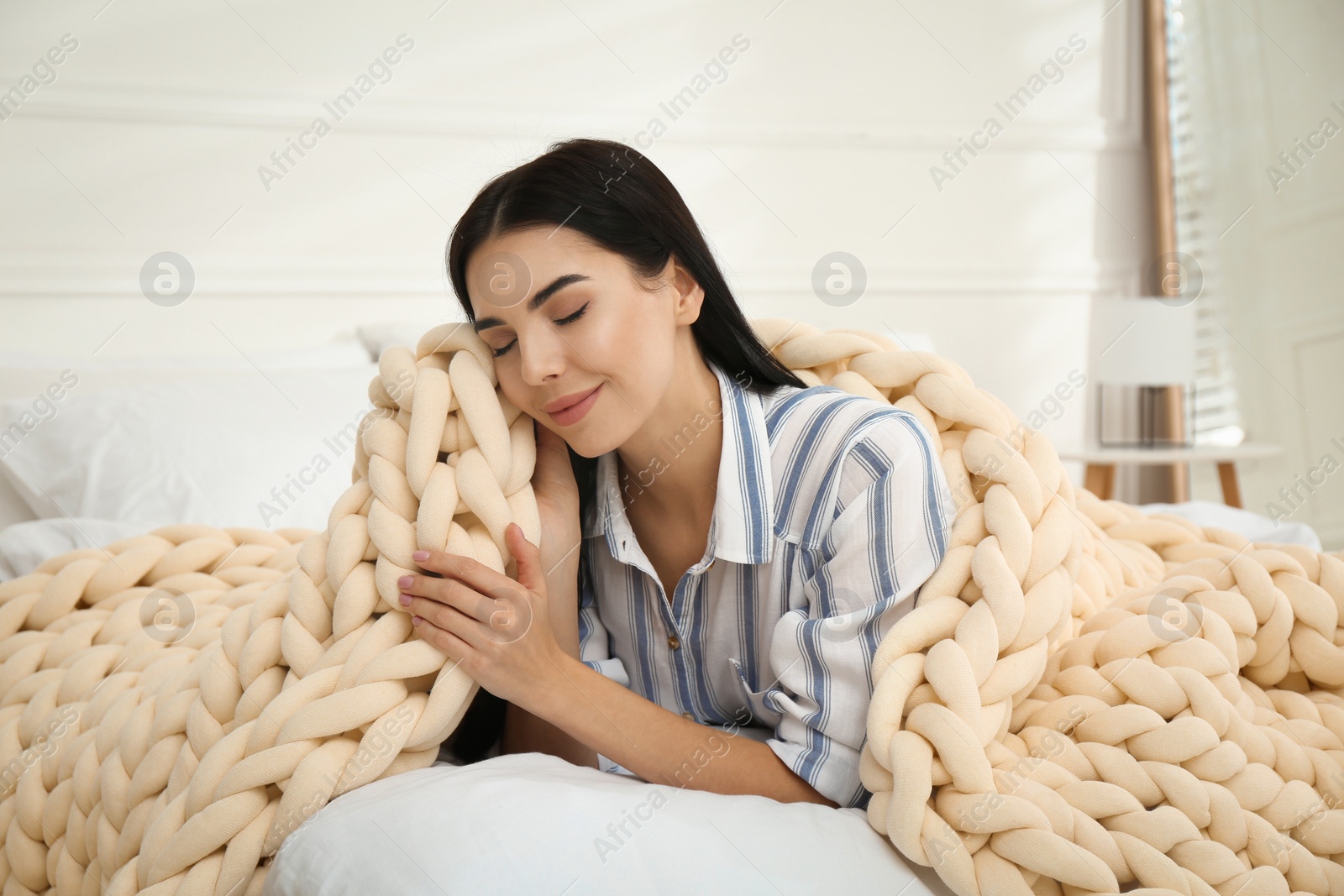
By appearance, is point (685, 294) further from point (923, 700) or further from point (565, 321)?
point (923, 700)

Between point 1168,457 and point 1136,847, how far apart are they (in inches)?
91.1

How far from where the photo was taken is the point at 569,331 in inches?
39.2

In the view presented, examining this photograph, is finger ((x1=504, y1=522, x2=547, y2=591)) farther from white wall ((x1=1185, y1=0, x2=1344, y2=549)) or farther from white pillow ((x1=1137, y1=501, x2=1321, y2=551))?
white wall ((x1=1185, y1=0, x2=1344, y2=549))

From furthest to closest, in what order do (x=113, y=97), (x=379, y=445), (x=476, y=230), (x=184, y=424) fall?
1. (x=113, y=97)
2. (x=184, y=424)
3. (x=476, y=230)
4. (x=379, y=445)

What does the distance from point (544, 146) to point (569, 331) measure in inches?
68.9

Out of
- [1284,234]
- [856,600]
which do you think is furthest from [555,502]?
[1284,234]

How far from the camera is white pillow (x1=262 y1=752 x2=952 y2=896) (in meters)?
0.67

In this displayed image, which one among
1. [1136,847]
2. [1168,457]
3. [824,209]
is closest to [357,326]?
[824,209]

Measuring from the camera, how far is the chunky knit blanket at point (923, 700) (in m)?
0.77

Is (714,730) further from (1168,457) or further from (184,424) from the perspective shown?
(1168,457)

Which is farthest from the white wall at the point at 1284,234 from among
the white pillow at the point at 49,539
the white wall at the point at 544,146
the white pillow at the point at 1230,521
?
the white pillow at the point at 49,539

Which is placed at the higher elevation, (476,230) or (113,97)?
(113,97)

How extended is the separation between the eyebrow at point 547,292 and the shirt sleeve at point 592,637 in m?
0.34

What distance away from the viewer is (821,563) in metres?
0.99
